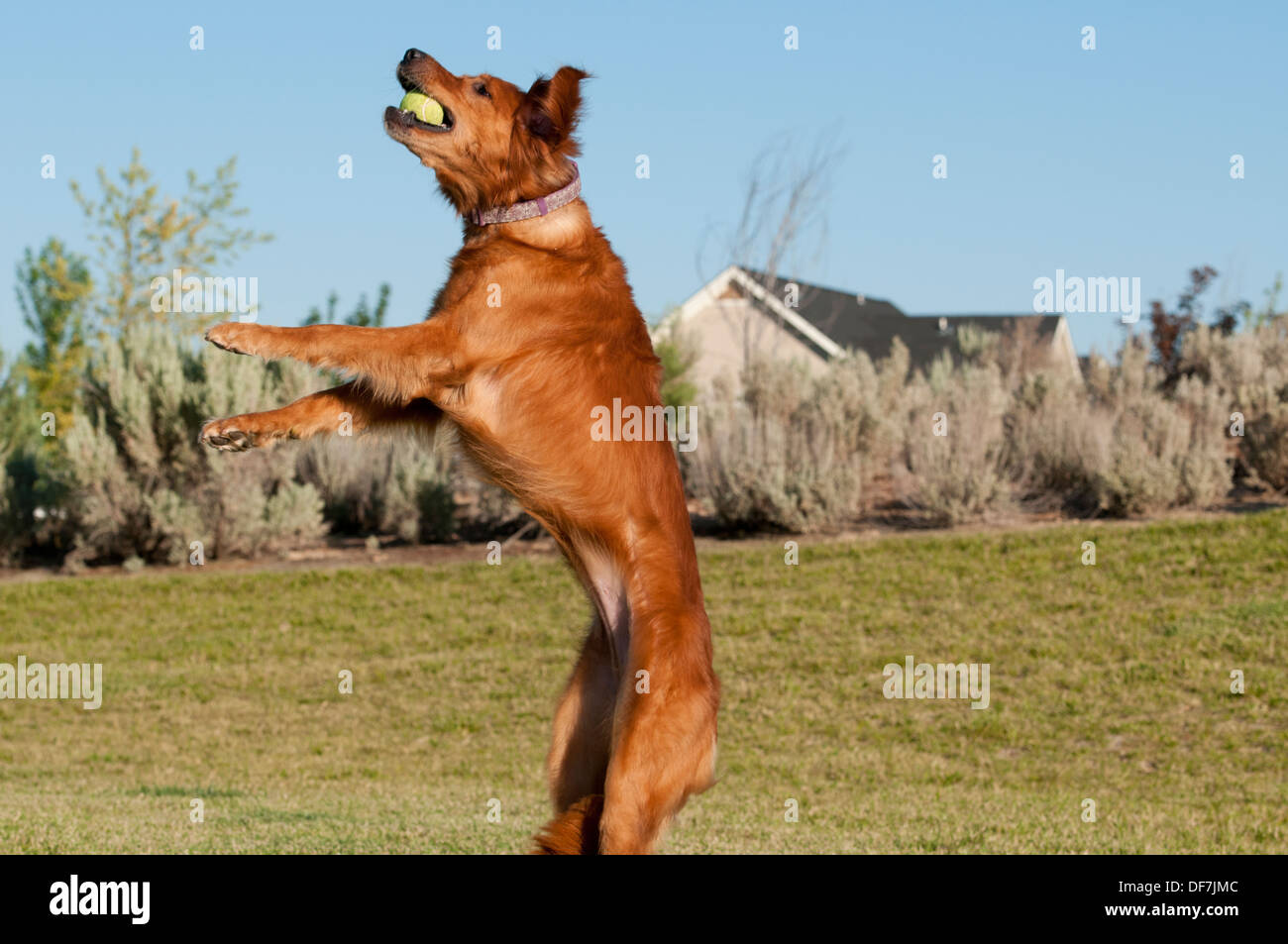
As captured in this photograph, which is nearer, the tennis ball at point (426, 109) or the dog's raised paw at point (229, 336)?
the dog's raised paw at point (229, 336)

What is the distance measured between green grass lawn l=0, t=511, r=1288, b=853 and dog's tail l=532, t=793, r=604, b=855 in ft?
8.10

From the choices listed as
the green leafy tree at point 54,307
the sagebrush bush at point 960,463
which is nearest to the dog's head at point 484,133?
the sagebrush bush at point 960,463

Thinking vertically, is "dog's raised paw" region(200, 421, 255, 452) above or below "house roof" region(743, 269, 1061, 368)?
below

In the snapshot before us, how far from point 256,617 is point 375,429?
34.2 feet

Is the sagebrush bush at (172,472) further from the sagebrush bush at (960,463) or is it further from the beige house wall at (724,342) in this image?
the beige house wall at (724,342)

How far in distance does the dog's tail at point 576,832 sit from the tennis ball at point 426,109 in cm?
240

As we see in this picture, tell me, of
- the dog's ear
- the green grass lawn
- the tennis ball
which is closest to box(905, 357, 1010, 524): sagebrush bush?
the green grass lawn

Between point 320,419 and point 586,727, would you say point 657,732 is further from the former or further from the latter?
point 320,419

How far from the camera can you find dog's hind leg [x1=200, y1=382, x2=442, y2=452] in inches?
178

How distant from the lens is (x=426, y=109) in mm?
4566

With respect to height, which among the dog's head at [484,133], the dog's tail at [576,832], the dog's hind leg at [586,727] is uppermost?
the dog's head at [484,133]

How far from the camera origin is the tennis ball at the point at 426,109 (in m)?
4.57

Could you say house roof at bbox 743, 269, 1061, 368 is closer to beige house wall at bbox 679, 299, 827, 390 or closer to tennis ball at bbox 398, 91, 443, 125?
beige house wall at bbox 679, 299, 827, 390
